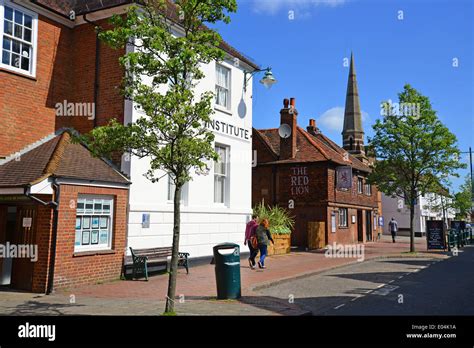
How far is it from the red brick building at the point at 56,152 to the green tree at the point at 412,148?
15.6 metres

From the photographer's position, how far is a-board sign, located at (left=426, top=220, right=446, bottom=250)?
25188 millimetres

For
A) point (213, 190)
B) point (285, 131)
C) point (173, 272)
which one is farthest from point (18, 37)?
point (285, 131)

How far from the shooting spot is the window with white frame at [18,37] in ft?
39.6

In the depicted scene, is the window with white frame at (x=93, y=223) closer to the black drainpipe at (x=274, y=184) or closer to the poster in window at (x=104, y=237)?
the poster in window at (x=104, y=237)

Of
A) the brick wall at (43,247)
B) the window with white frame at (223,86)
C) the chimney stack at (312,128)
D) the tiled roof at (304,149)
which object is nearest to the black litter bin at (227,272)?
the brick wall at (43,247)

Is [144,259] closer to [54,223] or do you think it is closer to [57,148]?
[54,223]

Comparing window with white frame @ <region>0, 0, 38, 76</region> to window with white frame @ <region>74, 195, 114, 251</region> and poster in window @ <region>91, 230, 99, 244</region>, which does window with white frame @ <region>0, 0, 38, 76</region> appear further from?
poster in window @ <region>91, 230, 99, 244</region>

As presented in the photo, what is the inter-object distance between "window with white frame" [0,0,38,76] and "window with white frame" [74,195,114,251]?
4382 millimetres

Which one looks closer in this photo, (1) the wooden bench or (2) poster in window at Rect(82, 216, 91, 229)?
(2) poster in window at Rect(82, 216, 91, 229)

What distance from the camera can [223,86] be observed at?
17281 millimetres

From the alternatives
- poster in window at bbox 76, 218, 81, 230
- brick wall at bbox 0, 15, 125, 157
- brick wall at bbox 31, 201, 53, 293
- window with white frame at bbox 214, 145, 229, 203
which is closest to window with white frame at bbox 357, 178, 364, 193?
window with white frame at bbox 214, 145, 229, 203

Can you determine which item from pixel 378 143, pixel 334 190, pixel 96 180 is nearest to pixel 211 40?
pixel 96 180
